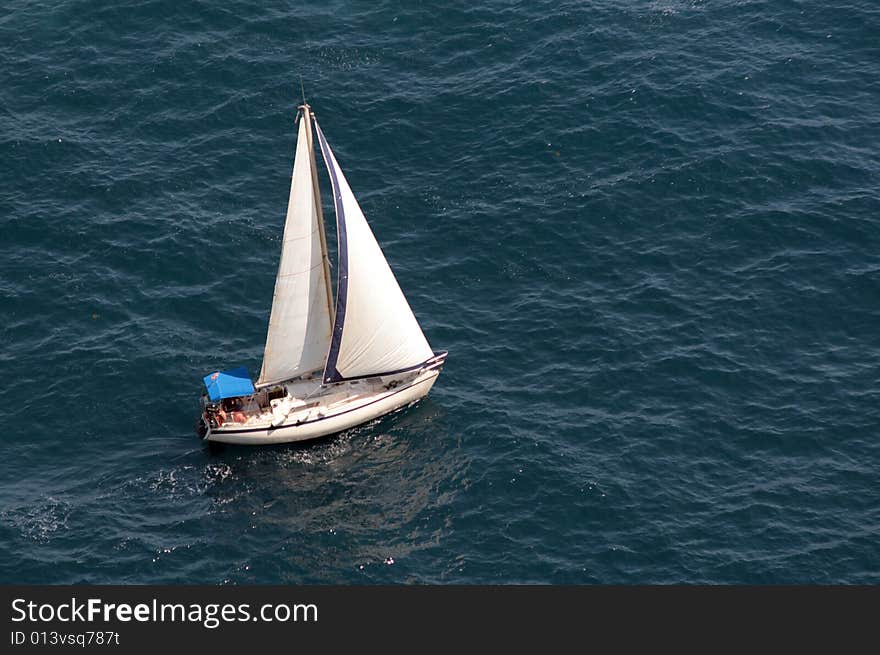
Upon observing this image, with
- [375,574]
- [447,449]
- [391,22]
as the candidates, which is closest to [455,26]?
[391,22]

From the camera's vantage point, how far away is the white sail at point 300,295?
321ft

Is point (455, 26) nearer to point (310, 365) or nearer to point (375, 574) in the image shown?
point (310, 365)

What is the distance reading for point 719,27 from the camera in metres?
136

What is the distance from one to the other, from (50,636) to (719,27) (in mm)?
85194

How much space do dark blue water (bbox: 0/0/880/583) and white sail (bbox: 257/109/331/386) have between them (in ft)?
16.9

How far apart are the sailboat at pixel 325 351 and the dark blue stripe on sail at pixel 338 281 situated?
0.23 ft

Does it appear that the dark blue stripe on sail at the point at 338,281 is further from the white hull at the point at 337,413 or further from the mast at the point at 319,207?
the white hull at the point at 337,413

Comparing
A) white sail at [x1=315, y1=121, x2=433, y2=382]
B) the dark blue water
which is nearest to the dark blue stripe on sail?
white sail at [x1=315, y1=121, x2=433, y2=382]

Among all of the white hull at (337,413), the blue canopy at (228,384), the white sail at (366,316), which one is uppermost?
the white sail at (366,316)

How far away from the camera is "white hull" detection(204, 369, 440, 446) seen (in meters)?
102

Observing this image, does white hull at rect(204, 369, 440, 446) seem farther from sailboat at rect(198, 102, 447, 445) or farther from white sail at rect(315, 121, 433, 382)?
white sail at rect(315, 121, 433, 382)

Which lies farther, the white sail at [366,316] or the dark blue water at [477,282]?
the white sail at [366,316]

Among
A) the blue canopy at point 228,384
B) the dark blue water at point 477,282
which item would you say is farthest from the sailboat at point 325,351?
the dark blue water at point 477,282

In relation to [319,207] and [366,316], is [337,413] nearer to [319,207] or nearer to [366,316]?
[366,316]
